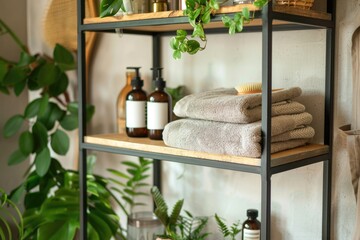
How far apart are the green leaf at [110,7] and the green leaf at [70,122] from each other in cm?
73

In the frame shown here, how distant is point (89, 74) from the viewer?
7.26 ft

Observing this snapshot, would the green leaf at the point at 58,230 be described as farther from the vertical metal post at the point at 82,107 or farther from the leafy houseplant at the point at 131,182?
the leafy houseplant at the point at 131,182

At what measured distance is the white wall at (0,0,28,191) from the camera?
235cm

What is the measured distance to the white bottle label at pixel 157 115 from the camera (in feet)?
5.23

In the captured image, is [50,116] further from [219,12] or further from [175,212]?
[219,12]

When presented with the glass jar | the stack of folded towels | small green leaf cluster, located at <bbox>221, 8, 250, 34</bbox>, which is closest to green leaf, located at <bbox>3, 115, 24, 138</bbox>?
the glass jar

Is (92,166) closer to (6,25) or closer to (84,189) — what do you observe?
(84,189)

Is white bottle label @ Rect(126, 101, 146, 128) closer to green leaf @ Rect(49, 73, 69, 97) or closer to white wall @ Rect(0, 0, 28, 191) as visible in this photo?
green leaf @ Rect(49, 73, 69, 97)

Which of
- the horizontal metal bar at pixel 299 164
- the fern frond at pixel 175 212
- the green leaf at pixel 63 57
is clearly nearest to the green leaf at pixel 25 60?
the green leaf at pixel 63 57

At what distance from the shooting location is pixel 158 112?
1.60 meters

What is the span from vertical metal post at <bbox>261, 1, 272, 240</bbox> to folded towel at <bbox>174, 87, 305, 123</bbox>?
0.07 meters

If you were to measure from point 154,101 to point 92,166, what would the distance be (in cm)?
57

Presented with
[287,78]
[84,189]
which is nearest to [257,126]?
[287,78]

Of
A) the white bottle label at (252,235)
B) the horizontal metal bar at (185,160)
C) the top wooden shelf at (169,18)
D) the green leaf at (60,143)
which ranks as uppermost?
A: the top wooden shelf at (169,18)
